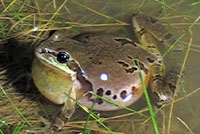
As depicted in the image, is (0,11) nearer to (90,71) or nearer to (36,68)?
(36,68)

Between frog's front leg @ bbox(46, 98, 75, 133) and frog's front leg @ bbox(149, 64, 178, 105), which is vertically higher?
frog's front leg @ bbox(149, 64, 178, 105)

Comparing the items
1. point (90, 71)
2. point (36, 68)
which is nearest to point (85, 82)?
point (90, 71)

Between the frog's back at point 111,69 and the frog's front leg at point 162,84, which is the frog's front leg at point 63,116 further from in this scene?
the frog's front leg at point 162,84

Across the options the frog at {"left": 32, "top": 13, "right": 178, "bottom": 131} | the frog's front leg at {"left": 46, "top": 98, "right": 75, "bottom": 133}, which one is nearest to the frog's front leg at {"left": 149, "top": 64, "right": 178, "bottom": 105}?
the frog at {"left": 32, "top": 13, "right": 178, "bottom": 131}

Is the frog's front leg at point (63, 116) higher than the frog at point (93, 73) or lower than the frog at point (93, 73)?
lower

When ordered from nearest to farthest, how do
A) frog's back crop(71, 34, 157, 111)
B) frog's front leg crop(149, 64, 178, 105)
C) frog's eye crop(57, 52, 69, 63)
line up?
frog's eye crop(57, 52, 69, 63), frog's back crop(71, 34, 157, 111), frog's front leg crop(149, 64, 178, 105)

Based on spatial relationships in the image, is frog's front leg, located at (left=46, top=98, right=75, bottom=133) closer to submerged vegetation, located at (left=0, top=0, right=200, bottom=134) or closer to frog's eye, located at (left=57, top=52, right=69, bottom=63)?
Answer: submerged vegetation, located at (left=0, top=0, right=200, bottom=134)

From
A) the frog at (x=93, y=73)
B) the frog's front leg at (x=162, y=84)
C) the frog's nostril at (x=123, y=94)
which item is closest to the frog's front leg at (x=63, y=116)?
the frog at (x=93, y=73)
